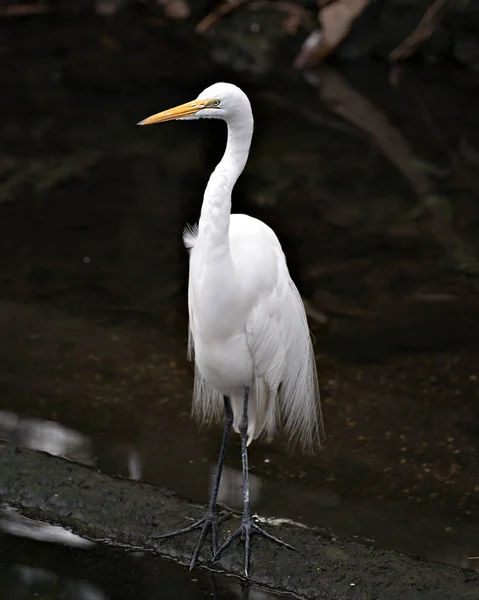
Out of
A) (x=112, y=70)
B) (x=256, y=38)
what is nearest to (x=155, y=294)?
(x=112, y=70)

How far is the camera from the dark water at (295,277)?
12.9 feet

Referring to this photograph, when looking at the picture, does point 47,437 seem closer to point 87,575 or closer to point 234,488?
point 234,488

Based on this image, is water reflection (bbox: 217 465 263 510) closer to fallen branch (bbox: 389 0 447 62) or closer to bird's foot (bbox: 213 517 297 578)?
bird's foot (bbox: 213 517 297 578)

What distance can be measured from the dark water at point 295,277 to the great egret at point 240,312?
0.54 meters

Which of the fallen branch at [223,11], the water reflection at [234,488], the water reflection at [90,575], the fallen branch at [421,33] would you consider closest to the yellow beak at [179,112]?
the water reflection at [90,575]

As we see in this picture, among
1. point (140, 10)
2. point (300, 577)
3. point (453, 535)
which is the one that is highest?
point (300, 577)

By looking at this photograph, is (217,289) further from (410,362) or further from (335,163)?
(335,163)

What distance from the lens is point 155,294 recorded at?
577 cm

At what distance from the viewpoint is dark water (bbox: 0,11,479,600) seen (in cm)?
392

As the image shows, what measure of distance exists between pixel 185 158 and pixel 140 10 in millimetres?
7078

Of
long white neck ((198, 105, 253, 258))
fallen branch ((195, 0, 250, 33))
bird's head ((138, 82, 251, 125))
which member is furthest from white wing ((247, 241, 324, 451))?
fallen branch ((195, 0, 250, 33))

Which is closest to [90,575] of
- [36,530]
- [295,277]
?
[36,530]

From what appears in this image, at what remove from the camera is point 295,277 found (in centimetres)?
608

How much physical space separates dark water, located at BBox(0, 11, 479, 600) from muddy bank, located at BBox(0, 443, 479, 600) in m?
0.11
